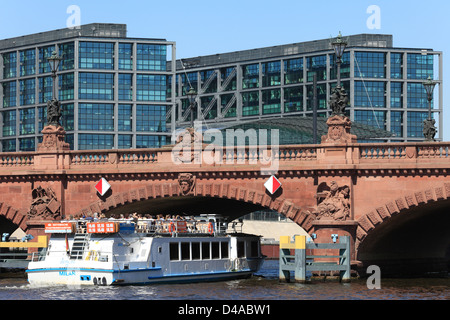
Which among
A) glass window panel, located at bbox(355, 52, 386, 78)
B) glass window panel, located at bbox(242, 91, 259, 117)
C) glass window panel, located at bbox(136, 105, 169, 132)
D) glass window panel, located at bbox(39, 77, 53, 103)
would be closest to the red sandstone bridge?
glass window panel, located at bbox(136, 105, 169, 132)

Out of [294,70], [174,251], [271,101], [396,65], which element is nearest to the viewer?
[174,251]

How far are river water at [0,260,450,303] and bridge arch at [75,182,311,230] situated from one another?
4.77 metres

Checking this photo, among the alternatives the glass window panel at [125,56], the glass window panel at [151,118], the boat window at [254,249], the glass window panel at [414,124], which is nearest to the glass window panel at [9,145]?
the glass window panel at [151,118]

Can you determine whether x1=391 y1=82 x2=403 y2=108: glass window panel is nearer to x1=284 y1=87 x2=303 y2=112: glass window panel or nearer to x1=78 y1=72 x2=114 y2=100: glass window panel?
x1=284 y1=87 x2=303 y2=112: glass window panel

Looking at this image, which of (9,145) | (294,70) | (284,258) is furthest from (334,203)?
(9,145)

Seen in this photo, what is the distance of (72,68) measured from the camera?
525 ft

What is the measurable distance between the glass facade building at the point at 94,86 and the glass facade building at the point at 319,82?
11.0 m

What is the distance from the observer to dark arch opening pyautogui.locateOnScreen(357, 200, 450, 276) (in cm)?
6700

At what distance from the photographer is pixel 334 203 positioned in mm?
63812

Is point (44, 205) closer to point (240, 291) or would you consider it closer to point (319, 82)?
point (240, 291)

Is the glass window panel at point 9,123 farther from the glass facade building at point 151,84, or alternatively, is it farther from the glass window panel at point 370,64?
the glass window panel at point 370,64

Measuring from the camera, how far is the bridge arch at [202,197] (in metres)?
65.8

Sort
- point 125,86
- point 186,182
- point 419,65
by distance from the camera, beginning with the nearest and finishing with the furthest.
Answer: point 186,182 < point 125,86 < point 419,65

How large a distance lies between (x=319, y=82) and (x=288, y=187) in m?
109
